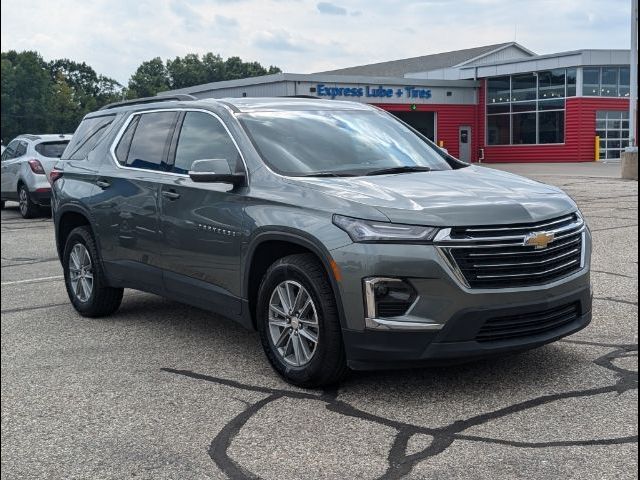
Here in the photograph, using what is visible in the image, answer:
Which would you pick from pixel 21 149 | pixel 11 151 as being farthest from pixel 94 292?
pixel 11 151

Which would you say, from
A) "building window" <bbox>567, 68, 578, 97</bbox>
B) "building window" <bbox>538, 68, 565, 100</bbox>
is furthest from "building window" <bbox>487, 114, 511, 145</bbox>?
"building window" <bbox>567, 68, 578, 97</bbox>

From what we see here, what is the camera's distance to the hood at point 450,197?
175 inches

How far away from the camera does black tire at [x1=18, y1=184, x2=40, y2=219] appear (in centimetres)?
1773

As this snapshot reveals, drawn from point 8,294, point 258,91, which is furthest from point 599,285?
point 258,91

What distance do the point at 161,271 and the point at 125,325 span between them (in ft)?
3.30

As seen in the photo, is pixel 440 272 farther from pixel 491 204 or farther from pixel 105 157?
pixel 105 157

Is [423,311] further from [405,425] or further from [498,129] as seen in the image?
[498,129]

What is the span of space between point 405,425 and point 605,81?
41.5 m

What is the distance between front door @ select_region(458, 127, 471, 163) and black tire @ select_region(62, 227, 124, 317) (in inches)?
1637

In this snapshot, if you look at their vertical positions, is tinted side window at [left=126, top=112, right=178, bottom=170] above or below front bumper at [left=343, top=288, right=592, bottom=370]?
above

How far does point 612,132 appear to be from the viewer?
1703 inches

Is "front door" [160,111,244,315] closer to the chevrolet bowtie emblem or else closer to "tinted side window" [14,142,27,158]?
the chevrolet bowtie emblem

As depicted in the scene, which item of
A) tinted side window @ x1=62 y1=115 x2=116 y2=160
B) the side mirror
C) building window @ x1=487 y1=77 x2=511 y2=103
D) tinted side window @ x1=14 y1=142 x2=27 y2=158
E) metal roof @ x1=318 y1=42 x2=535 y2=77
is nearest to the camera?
the side mirror

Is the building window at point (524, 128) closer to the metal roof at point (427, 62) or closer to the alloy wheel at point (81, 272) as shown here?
the metal roof at point (427, 62)
